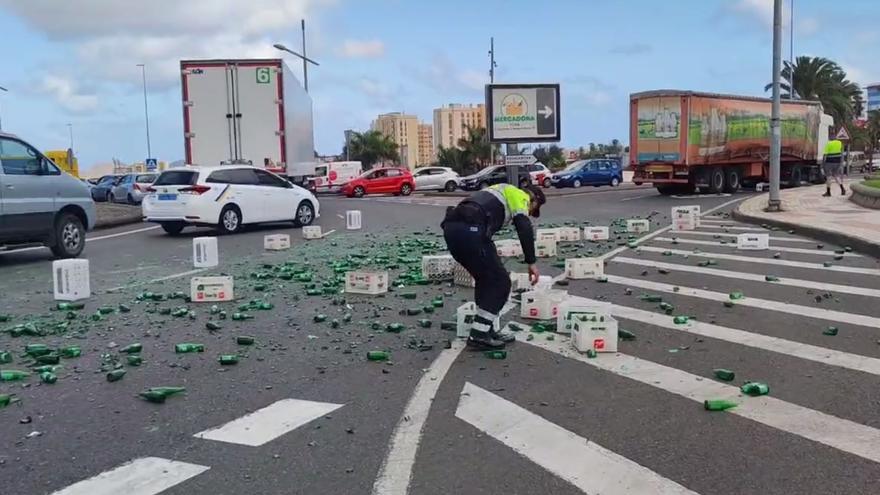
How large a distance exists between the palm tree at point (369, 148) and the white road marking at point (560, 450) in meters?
83.6

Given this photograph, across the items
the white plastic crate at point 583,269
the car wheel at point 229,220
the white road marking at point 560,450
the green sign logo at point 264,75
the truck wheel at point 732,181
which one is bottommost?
the white road marking at point 560,450

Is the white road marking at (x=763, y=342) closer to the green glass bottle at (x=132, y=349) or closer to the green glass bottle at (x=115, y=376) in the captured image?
the green glass bottle at (x=132, y=349)

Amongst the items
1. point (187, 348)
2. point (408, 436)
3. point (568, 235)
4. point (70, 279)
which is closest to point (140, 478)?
point (408, 436)

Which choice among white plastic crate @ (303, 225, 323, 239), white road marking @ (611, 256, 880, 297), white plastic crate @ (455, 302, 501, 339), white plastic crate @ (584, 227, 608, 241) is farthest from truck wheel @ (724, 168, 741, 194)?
white plastic crate @ (455, 302, 501, 339)

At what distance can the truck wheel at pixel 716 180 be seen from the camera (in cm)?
3078

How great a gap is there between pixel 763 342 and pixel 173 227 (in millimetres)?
14629

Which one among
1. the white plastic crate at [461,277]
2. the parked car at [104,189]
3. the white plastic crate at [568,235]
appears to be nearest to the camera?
the white plastic crate at [461,277]

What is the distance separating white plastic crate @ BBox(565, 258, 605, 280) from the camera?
10.4 meters

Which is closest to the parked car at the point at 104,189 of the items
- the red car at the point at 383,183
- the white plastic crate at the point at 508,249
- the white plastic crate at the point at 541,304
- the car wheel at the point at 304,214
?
the red car at the point at 383,183

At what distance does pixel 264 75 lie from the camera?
21406 mm

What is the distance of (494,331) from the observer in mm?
6742

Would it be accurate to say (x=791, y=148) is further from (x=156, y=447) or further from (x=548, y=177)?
(x=156, y=447)

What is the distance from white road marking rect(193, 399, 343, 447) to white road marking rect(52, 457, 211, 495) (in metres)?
0.41

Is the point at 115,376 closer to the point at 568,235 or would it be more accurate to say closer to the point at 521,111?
the point at 568,235
